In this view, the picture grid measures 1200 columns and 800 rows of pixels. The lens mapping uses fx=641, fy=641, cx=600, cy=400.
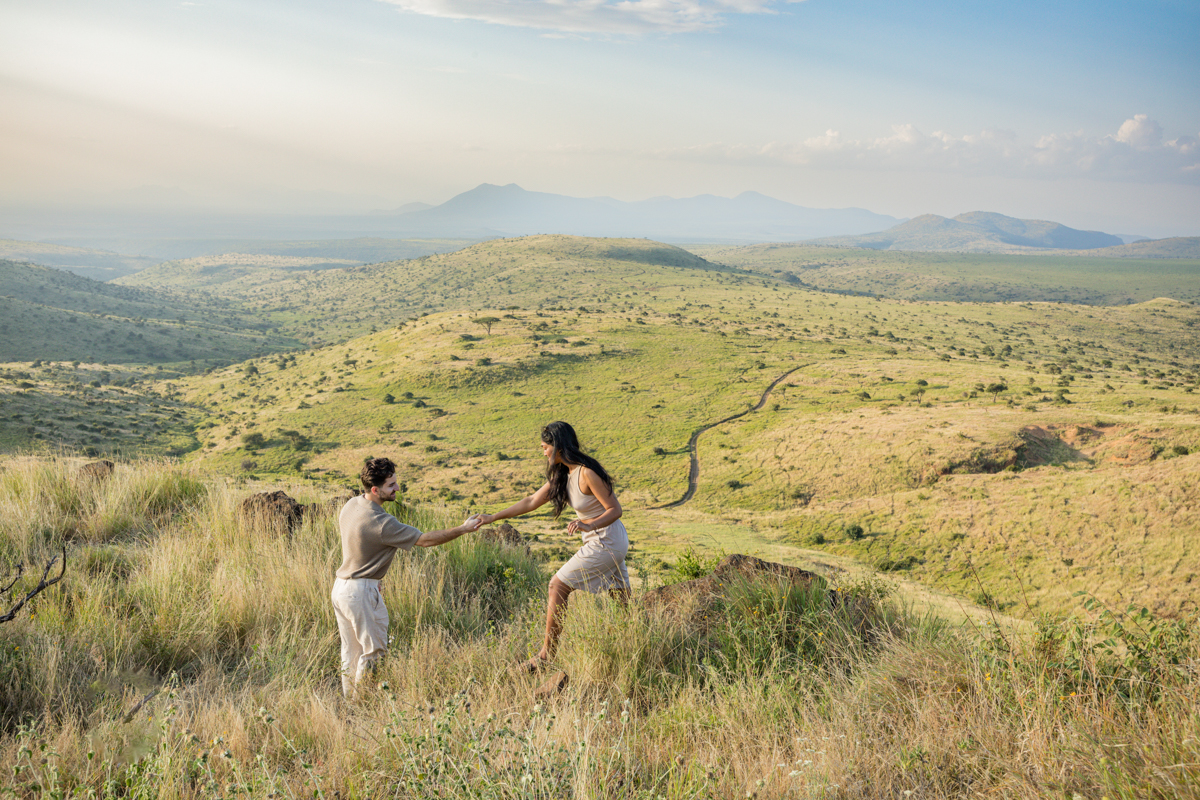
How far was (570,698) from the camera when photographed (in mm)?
3910

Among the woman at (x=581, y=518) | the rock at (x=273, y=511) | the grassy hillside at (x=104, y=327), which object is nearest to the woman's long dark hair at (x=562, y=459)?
the woman at (x=581, y=518)

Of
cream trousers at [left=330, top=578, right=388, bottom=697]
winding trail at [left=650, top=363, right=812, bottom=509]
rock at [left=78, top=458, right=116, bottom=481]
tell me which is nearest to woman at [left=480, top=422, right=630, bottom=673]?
cream trousers at [left=330, top=578, right=388, bottom=697]

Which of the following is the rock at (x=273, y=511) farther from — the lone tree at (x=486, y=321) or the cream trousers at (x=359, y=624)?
the lone tree at (x=486, y=321)

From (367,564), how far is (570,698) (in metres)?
1.82

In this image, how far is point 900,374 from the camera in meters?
74.9

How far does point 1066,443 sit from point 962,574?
17.5m

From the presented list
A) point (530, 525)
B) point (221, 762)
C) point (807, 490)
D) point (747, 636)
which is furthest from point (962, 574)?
point (221, 762)

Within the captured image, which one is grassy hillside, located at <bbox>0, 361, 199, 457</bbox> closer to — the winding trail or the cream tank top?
the winding trail

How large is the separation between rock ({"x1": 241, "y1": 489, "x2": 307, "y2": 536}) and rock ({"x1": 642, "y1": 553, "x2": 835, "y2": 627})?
15.0 ft

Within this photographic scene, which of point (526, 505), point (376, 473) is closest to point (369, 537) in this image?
point (376, 473)

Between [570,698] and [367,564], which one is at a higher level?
[367,564]

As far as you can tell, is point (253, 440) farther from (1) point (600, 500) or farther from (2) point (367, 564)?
(1) point (600, 500)

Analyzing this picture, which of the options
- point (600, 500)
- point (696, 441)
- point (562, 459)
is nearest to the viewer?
point (600, 500)

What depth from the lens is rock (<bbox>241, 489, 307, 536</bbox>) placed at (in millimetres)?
7500
